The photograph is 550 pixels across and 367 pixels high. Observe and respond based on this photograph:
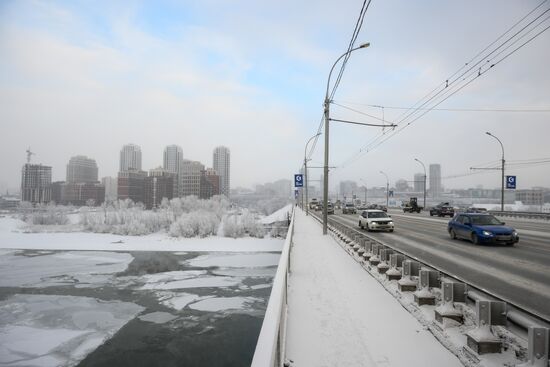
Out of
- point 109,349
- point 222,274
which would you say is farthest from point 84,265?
point 109,349

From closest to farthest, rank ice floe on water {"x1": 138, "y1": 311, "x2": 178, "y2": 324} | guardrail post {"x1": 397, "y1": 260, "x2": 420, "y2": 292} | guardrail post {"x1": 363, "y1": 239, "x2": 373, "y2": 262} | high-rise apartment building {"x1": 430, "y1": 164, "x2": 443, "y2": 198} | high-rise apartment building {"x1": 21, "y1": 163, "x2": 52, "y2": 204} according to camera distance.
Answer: guardrail post {"x1": 397, "y1": 260, "x2": 420, "y2": 292}
guardrail post {"x1": 363, "y1": 239, "x2": 373, "y2": 262}
ice floe on water {"x1": 138, "y1": 311, "x2": 178, "y2": 324}
high-rise apartment building {"x1": 21, "y1": 163, "x2": 52, "y2": 204}
high-rise apartment building {"x1": 430, "y1": 164, "x2": 443, "y2": 198}

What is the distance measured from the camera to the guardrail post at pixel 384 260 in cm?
927

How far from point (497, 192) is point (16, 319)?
147854 mm

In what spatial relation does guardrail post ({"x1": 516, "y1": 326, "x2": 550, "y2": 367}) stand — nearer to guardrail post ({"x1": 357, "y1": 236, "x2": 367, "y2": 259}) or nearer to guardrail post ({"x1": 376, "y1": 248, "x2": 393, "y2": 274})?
guardrail post ({"x1": 376, "y1": 248, "x2": 393, "y2": 274})

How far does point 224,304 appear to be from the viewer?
2158cm

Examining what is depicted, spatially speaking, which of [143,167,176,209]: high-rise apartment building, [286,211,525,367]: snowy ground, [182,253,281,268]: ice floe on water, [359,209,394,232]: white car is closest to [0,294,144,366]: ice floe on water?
[286,211,525,367]: snowy ground

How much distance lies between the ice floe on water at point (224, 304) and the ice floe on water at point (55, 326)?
3.76 m

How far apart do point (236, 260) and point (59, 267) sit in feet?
63.8

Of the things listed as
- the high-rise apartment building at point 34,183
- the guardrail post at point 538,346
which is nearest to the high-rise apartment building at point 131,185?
the high-rise apartment building at point 34,183

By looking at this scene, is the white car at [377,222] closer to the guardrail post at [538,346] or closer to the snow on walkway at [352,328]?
the snow on walkway at [352,328]

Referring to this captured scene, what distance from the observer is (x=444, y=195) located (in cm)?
14212

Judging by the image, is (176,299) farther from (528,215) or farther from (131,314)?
(528,215)

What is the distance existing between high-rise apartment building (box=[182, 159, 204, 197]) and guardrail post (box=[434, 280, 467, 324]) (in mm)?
141792

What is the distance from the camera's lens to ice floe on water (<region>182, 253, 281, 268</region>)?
Answer: 127 ft
